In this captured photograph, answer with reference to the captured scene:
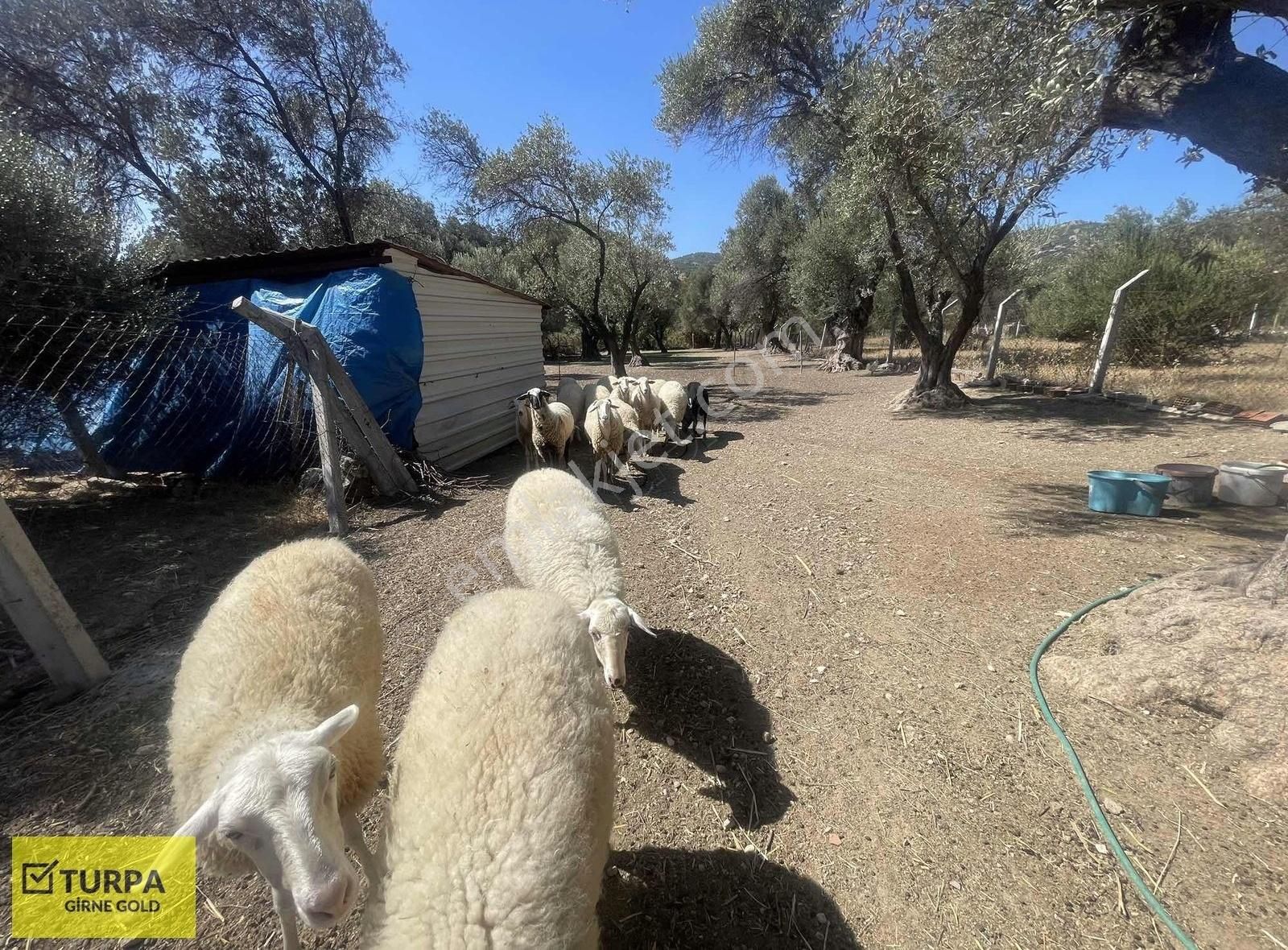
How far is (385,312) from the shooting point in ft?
23.5

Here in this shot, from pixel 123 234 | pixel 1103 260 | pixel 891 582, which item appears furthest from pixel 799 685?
pixel 1103 260

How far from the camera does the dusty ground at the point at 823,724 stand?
2.10 metres

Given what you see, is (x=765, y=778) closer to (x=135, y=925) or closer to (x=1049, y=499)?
(x=135, y=925)

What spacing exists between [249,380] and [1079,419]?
53.5ft

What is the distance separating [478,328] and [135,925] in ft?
32.0

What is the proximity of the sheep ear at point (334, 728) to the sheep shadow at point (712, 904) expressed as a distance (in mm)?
1509

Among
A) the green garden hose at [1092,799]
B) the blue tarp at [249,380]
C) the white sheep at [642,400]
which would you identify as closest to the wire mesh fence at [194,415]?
the blue tarp at [249,380]

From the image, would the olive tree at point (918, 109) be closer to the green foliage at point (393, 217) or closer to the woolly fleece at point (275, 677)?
the woolly fleece at point (275, 677)

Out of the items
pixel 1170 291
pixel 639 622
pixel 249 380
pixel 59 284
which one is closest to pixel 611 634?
pixel 639 622

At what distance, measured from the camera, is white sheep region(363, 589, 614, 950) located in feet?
4.89

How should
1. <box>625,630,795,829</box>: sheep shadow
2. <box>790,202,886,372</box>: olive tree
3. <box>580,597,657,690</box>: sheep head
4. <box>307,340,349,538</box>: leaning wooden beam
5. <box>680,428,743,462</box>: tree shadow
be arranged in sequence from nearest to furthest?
<box>625,630,795,829</box>: sheep shadow → <box>580,597,657,690</box>: sheep head → <box>307,340,349,538</box>: leaning wooden beam → <box>680,428,743,462</box>: tree shadow → <box>790,202,886,372</box>: olive tree

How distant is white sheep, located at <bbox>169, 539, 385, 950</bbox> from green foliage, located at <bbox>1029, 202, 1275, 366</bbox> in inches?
836

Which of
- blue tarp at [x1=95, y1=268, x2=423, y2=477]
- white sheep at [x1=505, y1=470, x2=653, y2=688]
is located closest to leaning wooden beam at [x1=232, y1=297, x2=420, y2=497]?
blue tarp at [x1=95, y1=268, x2=423, y2=477]

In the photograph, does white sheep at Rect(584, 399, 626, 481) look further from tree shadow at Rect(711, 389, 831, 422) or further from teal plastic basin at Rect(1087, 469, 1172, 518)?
teal plastic basin at Rect(1087, 469, 1172, 518)
